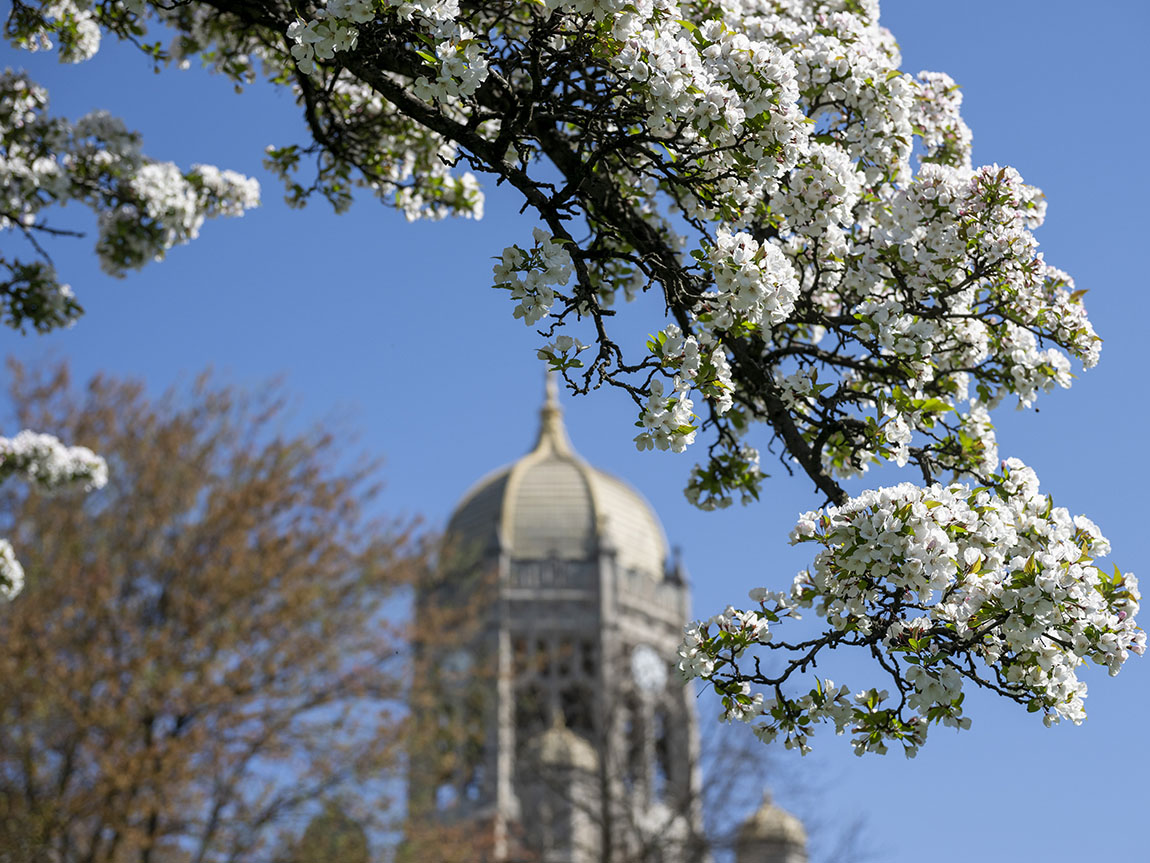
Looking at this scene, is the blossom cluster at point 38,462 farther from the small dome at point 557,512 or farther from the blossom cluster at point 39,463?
the small dome at point 557,512

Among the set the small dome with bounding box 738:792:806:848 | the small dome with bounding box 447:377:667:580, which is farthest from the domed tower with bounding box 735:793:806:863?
the small dome with bounding box 447:377:667:580

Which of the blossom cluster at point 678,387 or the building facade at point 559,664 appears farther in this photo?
the building facade at point 559,664

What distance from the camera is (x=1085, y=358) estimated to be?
24.5 feet

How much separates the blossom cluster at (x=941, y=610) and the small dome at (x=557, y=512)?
5417cm

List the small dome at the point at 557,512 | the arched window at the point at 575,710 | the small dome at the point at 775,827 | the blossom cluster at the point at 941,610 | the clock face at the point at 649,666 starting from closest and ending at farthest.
Answer: the blossom cluster at the point at 941,610 → the small dome at the point at 775,827 → the arched window at the point at 575,710 → the clock face at the point at 649,666 → the small dome at the point at 557,512

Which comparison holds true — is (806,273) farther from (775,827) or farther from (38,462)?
(775,827)

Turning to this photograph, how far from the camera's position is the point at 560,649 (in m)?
55.8

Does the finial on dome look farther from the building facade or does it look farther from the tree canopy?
the tree canopy

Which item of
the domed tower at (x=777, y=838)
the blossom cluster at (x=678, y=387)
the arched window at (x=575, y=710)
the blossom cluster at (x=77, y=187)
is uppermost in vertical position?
the arched window at (x=575, y=710)

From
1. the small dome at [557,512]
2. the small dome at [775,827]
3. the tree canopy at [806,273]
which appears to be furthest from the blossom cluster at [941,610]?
the small dome at [557,512]

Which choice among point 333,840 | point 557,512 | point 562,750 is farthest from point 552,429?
point 333,840

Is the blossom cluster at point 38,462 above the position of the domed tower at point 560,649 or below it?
below

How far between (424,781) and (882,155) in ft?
70.3

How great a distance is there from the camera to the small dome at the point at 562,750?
46188mm
